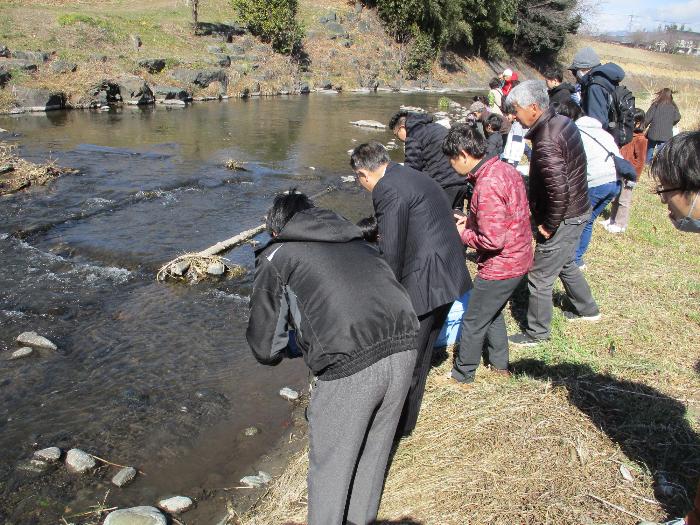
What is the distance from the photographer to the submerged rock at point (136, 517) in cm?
330

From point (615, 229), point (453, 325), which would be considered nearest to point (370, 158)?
point (453, 325)

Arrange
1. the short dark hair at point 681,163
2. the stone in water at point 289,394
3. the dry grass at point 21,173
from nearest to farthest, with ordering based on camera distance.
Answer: the short dark hair at point 681,163 → the stone in water at point 289,394 → the dry grass at point 21,173

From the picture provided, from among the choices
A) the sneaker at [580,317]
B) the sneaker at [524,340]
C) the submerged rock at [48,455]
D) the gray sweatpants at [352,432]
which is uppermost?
the gray sweatpants at [352,432]

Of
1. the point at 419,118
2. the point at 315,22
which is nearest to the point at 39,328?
the point at 419,118

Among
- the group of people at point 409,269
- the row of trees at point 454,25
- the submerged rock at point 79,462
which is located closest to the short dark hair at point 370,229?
the group of people at point 409,269

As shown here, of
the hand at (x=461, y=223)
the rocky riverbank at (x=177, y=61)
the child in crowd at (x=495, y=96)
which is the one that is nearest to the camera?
the hand at (x=461, y=223)

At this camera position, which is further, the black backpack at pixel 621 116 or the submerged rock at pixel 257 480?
the black backpack at pixel 621 116

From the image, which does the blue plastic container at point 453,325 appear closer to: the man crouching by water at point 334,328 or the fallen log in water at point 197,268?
the man crouching by water at point 334,328

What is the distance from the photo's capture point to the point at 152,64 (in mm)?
21891

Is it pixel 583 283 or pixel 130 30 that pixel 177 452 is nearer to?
pixel 583 283

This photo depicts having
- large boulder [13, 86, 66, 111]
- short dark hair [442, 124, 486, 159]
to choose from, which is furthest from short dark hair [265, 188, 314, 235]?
large boulder [13, 86, 66, 111]

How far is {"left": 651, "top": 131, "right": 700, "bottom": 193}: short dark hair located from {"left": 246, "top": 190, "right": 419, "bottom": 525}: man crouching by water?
3.73 ft

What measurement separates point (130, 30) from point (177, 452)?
25.2 m

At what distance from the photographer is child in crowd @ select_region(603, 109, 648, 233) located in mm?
7633
